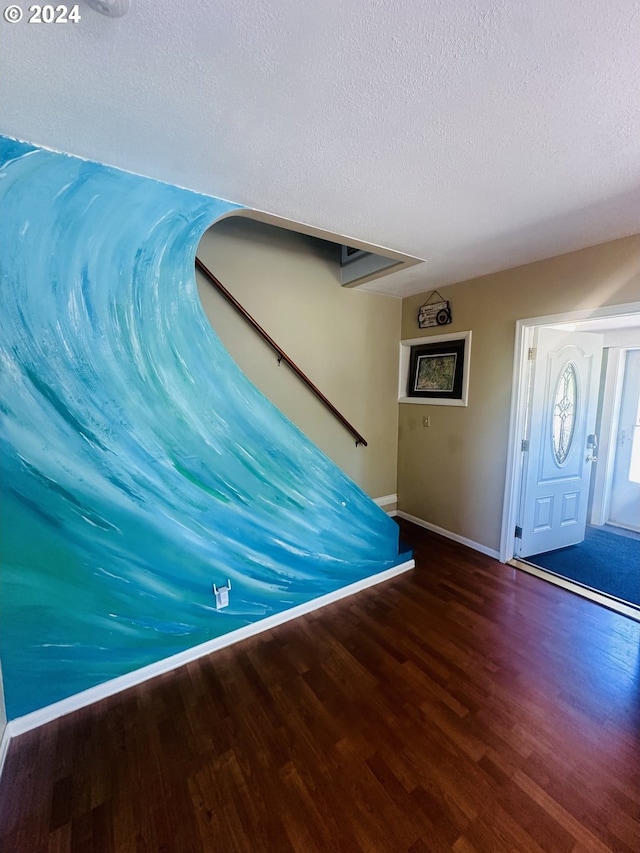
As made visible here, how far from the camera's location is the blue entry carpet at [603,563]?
2506 mm

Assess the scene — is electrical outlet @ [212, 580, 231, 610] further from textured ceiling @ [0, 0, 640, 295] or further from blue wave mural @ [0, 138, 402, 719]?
textured ceiling @ [0, 0, 640, 295]

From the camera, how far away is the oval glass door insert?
2.84 metres

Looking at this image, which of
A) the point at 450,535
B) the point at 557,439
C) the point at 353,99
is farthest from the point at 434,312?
the point at 353,99

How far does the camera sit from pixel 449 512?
329cm

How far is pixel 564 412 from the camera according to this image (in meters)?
2.90

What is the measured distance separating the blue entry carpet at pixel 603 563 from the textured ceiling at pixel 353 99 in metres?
2.47

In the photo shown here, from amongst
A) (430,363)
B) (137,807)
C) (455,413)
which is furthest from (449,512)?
(137,807)

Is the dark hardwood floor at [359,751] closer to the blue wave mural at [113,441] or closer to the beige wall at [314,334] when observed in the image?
the blue wave mural at [113,441]

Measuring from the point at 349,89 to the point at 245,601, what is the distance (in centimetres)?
236

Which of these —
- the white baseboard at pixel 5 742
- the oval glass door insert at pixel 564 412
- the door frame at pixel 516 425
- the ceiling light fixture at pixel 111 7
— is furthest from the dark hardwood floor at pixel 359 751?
the ceiling light fixture at pixel 111 7

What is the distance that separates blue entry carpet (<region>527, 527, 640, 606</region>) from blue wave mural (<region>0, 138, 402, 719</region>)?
2434 mm
